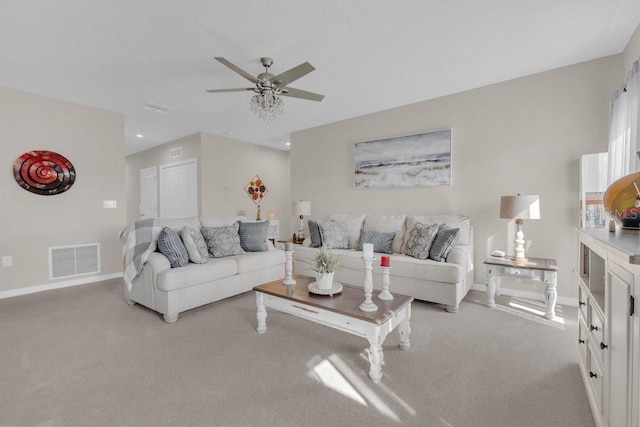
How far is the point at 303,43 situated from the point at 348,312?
2383 mm

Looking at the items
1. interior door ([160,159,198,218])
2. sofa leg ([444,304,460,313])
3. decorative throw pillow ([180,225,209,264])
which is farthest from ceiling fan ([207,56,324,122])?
interior door ([160,159,198,218])

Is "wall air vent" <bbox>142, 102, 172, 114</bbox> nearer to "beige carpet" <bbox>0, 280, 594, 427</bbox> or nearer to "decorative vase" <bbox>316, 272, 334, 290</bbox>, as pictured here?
"beige carpet" <bbox>0, 280, 594, 427</bbox>

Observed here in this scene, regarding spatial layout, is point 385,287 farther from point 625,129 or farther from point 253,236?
point 625,129

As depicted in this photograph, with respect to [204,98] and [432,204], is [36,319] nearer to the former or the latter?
[204,98]

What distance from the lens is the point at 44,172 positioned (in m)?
3.80

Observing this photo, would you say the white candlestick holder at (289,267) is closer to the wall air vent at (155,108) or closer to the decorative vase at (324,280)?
the decorative vase at (324,280)

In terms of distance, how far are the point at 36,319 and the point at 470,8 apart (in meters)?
4.81

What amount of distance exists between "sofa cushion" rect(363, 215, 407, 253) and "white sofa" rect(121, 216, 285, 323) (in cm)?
155

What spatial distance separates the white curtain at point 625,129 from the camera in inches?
81.4

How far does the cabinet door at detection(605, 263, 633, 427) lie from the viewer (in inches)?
37.4

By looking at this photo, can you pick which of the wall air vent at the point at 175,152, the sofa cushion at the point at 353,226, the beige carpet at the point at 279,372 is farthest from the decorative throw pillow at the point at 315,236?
the wall air vent at the point at 175,152

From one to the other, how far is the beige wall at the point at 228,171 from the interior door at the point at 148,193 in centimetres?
22

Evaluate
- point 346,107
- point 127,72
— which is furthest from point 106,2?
point 346,107

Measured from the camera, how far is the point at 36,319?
281 centimetres
